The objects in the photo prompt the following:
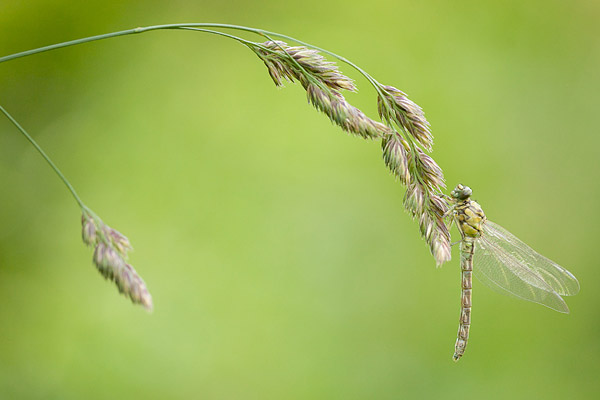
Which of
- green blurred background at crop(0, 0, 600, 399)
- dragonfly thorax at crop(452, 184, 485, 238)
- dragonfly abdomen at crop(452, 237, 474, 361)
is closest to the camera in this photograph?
dragonfly abdomen at crop(452, 237, 474, 361)

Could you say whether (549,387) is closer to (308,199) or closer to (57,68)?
(308,199)

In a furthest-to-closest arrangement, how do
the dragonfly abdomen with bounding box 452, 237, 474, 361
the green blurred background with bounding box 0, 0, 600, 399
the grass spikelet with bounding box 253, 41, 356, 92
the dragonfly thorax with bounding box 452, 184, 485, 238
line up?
the green blurred background with bounding box 0, 0, 600, 399
the dragonfly thorax with bounding box 452, 184, 485, 238
the dragonfly abdomen with bounding box 452, 237, 474, 361
the grass spikelet with bounding box 253, 41, 356, 92

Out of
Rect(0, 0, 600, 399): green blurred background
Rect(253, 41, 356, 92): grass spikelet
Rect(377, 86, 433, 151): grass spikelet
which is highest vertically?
Rect(253, 41, 356, 92): grass spikelet

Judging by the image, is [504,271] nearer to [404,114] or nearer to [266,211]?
[404,114]

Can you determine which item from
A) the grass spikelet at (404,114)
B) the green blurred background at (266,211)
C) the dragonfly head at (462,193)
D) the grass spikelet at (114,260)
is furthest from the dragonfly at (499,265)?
the grass spikelet at (114,260)

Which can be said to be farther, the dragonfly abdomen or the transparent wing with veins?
the transparent wing with veins

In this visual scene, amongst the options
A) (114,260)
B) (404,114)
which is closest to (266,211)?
(404,114)

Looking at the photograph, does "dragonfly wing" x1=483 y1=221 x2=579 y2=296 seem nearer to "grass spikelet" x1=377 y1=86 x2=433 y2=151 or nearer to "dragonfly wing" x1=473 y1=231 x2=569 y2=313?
"dragonfly wing" x1=473 y1=231 x2=569 y2=313

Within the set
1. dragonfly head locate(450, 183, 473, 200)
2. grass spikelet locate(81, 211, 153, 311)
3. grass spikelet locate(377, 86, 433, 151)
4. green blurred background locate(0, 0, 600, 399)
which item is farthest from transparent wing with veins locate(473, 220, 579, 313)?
→ grass spikelet locate(81, 211, 153, 311)
